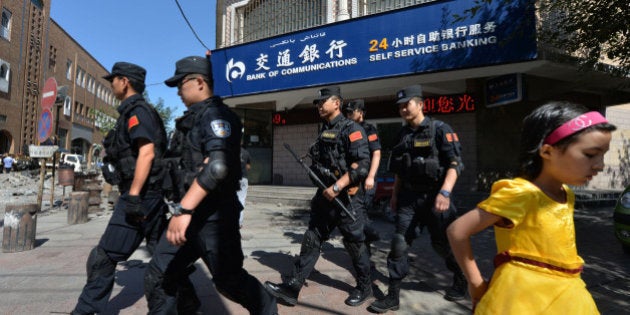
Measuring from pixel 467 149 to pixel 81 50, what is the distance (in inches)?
1871

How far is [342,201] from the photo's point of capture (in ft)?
10.3

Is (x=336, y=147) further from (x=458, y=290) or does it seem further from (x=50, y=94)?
(x=50, y=94)

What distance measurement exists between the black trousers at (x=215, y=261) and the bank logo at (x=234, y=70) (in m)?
9.18

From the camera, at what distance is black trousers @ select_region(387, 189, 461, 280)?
2.90 metres

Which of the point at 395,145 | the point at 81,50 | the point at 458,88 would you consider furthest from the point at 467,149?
the point at 81,50

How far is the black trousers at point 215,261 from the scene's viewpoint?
82.4 inches

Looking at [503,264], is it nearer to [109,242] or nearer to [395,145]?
[395,145]

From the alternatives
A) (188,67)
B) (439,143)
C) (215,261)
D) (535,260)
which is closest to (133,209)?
(215,261)

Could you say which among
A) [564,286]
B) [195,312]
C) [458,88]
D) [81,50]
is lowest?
[195,312]

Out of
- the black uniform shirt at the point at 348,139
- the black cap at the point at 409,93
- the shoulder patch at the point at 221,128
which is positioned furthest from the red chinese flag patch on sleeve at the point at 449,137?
the shoulder patch at the point at 221,128

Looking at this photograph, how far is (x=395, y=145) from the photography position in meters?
3.43

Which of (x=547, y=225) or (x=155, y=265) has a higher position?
(x=547, y=225)

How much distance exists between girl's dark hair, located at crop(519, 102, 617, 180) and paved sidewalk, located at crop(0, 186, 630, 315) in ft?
6.51

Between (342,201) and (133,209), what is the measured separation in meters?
1.65
